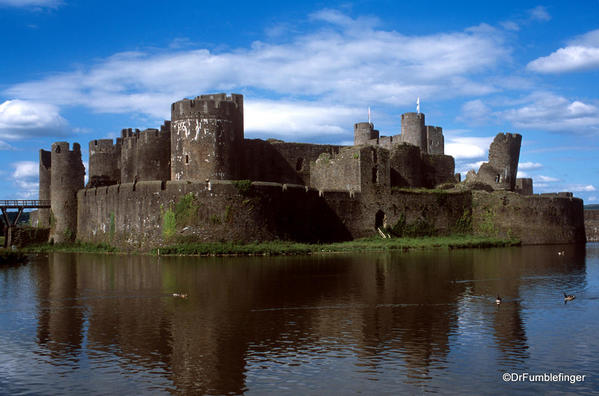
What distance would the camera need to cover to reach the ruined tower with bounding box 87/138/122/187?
49.6 m

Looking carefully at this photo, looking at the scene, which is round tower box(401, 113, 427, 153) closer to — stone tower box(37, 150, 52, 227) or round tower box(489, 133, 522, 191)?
round tower box(489, 133, 522, 191)

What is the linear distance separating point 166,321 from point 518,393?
7720 mm

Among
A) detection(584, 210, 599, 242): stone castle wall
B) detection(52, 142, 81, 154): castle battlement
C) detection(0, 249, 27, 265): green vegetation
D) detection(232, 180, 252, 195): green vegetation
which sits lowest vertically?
detection(0, 249, 27, 265): green vegetation

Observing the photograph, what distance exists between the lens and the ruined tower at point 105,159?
49.6 m

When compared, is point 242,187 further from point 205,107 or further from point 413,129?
point 413,129

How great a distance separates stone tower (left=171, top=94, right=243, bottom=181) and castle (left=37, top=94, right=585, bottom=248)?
0.22 ft

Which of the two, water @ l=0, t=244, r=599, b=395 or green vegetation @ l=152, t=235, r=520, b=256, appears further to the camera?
green vegetation @ l=152, t=235, r=520, b=256

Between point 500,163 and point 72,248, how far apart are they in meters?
32.5

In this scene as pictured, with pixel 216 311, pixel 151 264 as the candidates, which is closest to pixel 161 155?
pixel 151 264

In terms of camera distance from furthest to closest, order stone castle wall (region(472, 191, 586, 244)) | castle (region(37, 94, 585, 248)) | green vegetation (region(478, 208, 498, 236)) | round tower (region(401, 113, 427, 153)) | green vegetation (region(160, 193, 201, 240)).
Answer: round tower (region(401, 113, 427, 153)) < green vegetation (region(478, 208, 498, 236)) < stone castle wall (region(472, 191, 586, 244)) < castle (region(37, 94, 585, 248)) < green vegetation (region(160, 193, 201, 240))

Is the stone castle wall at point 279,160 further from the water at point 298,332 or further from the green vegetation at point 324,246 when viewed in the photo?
the water at point 298,332

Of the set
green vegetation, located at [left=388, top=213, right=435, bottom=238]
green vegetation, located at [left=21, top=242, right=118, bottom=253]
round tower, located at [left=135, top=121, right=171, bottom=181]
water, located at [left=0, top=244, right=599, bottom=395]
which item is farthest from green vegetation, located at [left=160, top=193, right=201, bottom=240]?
green vegetation, located at [left=388, top=213, right=435, bottom=238]

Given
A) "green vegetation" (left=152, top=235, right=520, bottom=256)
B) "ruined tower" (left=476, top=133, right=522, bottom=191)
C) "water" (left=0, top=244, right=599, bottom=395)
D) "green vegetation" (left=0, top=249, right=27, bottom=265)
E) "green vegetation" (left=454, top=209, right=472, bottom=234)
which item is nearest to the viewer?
"water" (left=0, top=244, right=599, bottom=395)

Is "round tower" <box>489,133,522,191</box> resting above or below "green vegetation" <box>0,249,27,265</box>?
above
